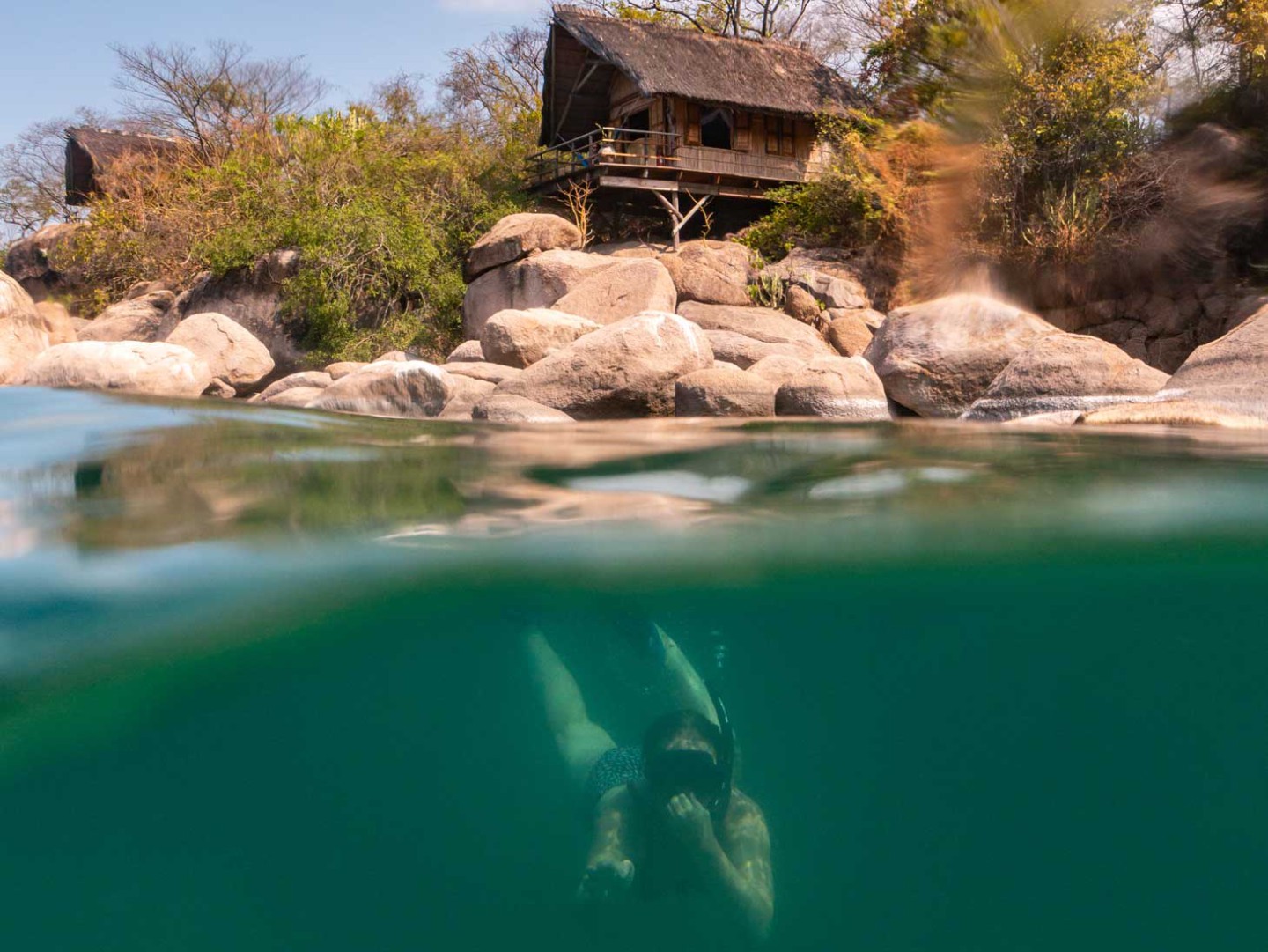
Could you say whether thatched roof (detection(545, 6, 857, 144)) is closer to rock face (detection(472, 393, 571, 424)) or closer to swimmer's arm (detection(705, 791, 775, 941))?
rock face (detection(472, 393, 571, 424))

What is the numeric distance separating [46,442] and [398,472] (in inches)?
92.4

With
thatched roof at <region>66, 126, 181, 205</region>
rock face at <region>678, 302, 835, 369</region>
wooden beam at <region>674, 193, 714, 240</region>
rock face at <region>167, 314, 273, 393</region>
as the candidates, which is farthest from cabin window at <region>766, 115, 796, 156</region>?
thatched roof at <region>66, 126, 181, 205</region>

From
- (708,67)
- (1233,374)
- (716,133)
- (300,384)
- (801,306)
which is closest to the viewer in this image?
(1233,374)

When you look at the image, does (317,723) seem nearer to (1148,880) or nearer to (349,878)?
(349,878)

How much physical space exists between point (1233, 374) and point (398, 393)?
7456 millimetres

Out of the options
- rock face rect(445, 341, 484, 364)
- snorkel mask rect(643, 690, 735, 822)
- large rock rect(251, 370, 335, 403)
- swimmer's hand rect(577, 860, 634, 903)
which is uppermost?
rock face rect(445, 341, 484, 364)

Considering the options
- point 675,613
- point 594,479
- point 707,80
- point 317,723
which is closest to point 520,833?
point 317,723

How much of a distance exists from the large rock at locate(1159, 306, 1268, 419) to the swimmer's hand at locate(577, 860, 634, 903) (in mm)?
7129

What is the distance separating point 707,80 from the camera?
24984mm

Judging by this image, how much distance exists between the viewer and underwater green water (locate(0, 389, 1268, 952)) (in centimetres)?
206

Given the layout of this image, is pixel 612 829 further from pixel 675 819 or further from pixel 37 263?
pixel 37 263

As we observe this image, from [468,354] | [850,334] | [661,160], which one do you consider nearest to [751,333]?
[850,334]

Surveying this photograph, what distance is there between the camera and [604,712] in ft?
7.53

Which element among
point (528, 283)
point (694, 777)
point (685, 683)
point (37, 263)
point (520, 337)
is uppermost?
point (37, 263)
